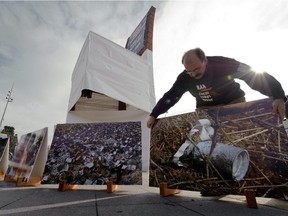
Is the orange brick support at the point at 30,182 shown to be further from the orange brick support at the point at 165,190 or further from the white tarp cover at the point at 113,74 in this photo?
the orange brick support at the point at 165,190

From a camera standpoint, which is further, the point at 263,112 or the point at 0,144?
the point at 0,144

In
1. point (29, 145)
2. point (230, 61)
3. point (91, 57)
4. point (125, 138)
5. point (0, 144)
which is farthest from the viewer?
point (0, 144)

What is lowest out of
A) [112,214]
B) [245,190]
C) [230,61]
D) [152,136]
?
[112,214]

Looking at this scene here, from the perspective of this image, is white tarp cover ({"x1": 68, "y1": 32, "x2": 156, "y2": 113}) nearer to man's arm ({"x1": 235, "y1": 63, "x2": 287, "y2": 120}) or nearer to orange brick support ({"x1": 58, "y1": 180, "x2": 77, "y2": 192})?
orange brick support ({"x1": 58, "y1": 180, "x2": 77, "y2": 192})

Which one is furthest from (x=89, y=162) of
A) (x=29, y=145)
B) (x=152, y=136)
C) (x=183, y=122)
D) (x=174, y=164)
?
(x=29, y=145)

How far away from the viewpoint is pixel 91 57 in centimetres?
342

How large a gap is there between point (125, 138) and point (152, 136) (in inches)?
15.2

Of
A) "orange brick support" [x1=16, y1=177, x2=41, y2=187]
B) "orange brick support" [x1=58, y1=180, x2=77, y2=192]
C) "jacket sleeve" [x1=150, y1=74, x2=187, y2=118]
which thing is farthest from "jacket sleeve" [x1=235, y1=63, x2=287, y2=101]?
"orange brick support" [x1=16, y1=177, x2=41, y2=187]

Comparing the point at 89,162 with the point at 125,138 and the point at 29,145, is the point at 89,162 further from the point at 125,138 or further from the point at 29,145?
the point at 29,145

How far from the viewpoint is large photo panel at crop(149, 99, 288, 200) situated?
1.20m

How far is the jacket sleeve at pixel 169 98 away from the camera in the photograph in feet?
6.68

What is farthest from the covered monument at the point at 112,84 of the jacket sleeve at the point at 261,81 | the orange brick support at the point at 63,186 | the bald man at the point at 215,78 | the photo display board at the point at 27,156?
the jacket sleeve at the point at 261,81

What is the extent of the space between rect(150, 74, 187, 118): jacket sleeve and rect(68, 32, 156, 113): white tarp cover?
4.54 ft

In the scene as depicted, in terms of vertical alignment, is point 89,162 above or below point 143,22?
below
